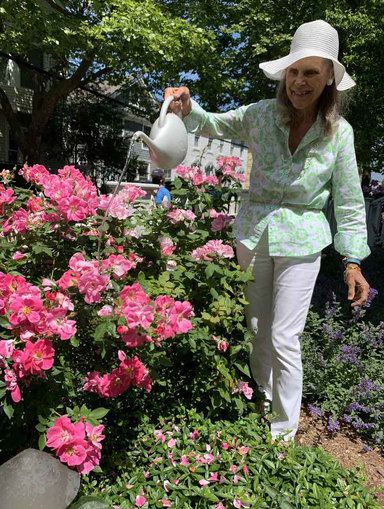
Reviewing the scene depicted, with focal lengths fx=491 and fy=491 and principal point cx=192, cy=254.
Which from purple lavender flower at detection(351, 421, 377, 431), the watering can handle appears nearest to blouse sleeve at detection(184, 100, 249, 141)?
the watering can handle

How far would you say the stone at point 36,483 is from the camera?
1360 mm

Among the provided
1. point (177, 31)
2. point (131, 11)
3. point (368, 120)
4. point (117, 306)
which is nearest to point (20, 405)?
point (117, 306)

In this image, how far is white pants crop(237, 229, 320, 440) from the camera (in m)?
2.16

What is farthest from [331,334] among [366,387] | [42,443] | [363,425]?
[42,443]

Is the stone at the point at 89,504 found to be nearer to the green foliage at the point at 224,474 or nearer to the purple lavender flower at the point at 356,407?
the green foliage at the point at 224,474

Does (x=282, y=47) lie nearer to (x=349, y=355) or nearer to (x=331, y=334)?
(x=331, y=334)

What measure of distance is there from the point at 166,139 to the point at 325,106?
0.71 meters

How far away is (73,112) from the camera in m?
18.1

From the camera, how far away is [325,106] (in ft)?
6.90

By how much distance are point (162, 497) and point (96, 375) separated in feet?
1.63

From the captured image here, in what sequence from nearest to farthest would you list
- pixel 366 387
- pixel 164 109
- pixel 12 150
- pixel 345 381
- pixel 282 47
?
pixel 164 109, pixel 366 387, pixel 345 381, pixel 282 47, pixel 12 150

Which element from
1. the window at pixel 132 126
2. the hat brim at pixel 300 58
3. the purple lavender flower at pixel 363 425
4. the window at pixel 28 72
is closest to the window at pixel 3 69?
the window at pixel 28 72

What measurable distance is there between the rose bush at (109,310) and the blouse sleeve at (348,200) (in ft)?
1.58

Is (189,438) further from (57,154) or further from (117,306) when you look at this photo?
(57,154)
